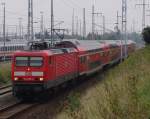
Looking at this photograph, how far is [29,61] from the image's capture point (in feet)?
74.7

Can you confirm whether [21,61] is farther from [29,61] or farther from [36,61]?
[36,61]

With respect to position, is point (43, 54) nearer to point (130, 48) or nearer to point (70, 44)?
point (70, 44)

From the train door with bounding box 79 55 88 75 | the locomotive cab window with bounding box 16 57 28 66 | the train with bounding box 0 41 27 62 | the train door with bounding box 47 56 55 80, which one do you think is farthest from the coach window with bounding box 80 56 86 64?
the train with bounding box 0 41 27 62

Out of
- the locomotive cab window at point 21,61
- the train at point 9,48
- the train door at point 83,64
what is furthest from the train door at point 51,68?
the train at point 9,48

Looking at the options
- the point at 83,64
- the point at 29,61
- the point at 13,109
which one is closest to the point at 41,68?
the point at 29,61

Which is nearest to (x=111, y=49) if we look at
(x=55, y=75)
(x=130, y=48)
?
(x=130, y=48)

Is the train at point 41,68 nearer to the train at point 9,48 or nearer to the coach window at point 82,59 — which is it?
the coach window at point 82,59

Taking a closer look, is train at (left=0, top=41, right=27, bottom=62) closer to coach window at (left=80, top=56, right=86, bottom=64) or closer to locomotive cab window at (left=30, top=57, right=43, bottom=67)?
coach window at (left=80, top=56, right=86, bottom=64)

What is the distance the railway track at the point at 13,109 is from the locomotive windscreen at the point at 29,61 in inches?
72.2

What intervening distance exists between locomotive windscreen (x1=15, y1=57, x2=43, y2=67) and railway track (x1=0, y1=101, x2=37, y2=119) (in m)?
1.83

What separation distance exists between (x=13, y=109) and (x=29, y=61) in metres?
2.95

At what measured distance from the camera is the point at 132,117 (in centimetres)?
1006

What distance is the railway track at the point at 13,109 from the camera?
18381 millimetres

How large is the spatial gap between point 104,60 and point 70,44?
1233cm
